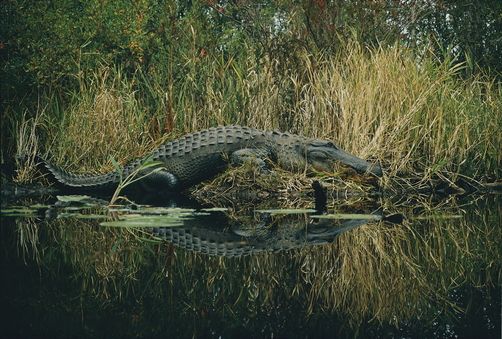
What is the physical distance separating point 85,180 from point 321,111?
2797 millimetres

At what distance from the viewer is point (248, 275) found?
3848mm

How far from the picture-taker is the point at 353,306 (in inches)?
129

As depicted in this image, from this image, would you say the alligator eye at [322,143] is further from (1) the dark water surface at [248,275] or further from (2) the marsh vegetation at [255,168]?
(1) the dark water surface at [248,275]

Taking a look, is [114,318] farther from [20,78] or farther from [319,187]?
[20,78]

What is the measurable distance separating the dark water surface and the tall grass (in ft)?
8.33

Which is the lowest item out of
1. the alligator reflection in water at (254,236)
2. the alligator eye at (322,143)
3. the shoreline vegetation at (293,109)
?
the alligator reflection in water at (254,236)

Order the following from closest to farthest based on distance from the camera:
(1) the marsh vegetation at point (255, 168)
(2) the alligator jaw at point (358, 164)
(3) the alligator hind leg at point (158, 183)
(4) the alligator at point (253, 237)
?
(1) the marsh vegetation at point (255, 168)
(4) the alligator at point (253, 237)
(2) the alligator jaw at point (358, 164)
(3) the alligator hind leg at point (158, 183)

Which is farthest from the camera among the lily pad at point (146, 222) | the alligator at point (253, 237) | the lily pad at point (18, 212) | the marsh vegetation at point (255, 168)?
the lily pad at point (18, 212)

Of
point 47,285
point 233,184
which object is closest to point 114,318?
point 47,285

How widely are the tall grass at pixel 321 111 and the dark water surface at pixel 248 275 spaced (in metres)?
2.54

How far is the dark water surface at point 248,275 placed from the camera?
2.92 metres

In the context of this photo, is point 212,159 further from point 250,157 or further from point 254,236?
point 254,236

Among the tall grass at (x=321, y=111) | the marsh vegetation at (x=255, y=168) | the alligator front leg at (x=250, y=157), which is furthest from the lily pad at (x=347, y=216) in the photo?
the tall grass at (x=321, y=111)

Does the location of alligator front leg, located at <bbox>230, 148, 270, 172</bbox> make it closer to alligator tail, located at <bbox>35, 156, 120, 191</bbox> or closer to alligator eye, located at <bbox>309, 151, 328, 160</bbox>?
alligator eye, located at <bbox>309, 151, 328, 160</bbox>
